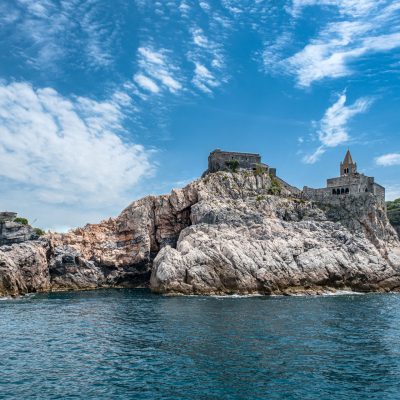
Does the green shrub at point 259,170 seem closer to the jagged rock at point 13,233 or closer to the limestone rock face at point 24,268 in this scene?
the limestone rock face at point 24,268

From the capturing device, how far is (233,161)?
4729 inches

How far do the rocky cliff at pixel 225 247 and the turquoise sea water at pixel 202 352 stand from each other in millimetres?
19302

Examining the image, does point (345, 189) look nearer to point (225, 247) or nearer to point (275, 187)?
point (275, 187)

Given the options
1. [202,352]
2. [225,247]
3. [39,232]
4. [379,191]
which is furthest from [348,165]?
[202,352]

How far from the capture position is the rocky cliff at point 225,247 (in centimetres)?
8869

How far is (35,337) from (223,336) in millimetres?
20406

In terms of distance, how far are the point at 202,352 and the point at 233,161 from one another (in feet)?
276

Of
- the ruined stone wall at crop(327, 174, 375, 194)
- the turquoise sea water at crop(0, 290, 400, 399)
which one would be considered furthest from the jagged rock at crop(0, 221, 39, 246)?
the ruined stone wall at crop(327, 174, 375, 194)

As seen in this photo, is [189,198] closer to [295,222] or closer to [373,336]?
[295,222]

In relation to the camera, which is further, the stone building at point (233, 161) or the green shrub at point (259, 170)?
the stone building at point (233, 161)

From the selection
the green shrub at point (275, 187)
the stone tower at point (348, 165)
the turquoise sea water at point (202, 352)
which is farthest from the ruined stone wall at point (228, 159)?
the turquoise sea water at point (202, 352)

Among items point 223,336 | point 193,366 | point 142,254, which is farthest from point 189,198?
point 193,366

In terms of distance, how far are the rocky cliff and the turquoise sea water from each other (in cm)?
1930

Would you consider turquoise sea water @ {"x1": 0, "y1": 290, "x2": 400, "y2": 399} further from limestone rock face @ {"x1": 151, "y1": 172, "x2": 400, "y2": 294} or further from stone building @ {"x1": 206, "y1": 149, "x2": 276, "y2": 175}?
stone building @ {"x1": 206, "y1": 149, "x2": 276, "y2": 175}
